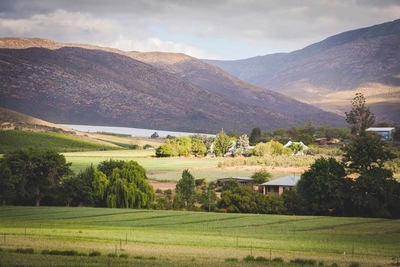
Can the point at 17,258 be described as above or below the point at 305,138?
below

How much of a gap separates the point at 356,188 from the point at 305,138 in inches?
4254

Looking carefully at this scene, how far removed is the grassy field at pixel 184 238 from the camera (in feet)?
92.2

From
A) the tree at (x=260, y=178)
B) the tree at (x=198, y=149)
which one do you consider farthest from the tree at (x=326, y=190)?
the tree at (x=198, y=149)

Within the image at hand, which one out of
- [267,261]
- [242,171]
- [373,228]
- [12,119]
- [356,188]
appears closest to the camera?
[267,261]

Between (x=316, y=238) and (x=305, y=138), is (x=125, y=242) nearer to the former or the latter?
(x=316, y=238)

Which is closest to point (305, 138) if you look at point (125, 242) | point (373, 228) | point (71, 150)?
point (71, 150)

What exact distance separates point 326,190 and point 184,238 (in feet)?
88.6

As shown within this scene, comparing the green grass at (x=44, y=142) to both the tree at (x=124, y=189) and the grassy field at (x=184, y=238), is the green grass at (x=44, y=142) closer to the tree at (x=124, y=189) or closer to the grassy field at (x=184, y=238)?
the tree at (x=124, y=189)

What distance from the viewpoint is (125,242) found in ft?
114

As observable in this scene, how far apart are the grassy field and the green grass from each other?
6546cm

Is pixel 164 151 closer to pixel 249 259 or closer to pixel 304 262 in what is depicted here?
pixel 249 259

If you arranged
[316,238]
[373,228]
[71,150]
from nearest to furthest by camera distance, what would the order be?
[316,238]
[373,228]
[71,150]

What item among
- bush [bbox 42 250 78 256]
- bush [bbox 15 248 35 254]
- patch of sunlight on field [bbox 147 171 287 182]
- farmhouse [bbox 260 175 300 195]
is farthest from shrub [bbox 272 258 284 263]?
patch of sunlight on field [bbox 147 171 287 182]

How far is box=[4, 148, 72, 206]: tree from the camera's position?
68.6 metres
